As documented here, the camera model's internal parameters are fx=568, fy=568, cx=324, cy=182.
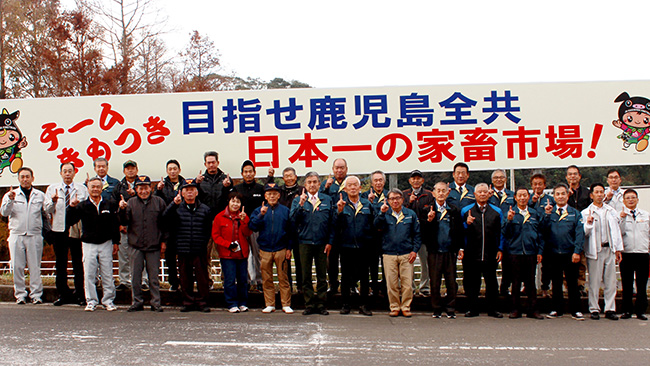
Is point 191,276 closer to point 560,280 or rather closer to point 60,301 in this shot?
point 60,301

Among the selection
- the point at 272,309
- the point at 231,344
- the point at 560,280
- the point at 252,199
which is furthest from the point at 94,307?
the point at 560,280

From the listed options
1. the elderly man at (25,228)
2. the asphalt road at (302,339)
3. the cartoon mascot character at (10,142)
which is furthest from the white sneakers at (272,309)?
the cartoon mascot character at (10,142)

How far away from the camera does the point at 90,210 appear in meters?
7.70

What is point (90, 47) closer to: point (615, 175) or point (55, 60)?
point (55, 60)

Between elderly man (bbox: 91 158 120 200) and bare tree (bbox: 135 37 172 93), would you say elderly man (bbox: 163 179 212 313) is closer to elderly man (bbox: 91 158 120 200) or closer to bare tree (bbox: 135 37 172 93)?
elderly man (bbox: 91 158 120 200)

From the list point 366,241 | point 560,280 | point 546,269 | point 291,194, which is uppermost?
point 291,194

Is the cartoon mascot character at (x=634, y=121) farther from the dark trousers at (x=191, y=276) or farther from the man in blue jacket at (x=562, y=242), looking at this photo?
the dark trousers at (x=191, y=276)

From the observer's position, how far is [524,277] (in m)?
7.68

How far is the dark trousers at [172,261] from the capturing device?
791 centimetres

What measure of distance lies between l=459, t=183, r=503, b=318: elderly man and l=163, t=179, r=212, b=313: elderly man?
11.5ft

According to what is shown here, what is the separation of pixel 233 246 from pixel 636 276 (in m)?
5.51

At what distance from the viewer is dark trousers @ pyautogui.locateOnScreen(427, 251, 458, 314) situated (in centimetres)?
761

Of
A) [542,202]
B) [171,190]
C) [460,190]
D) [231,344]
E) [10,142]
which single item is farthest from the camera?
[10,142]

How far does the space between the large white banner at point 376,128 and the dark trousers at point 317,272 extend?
5.33ft
